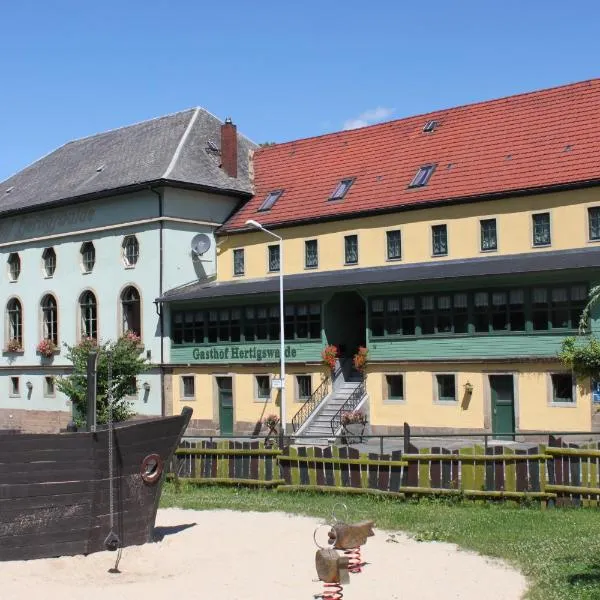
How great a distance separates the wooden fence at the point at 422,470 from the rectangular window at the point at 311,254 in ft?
56.2

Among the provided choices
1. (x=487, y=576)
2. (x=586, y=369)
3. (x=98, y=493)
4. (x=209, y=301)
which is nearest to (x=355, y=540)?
(x=487, y=576)

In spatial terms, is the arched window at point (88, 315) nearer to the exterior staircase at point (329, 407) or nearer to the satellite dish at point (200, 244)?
the satellite dish at point (200, 244)

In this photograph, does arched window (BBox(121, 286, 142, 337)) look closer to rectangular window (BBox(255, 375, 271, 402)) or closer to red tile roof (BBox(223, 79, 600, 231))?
red tile roof (BBox(223, 79, 600, 231))

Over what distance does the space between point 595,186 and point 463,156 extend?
6.30 metres

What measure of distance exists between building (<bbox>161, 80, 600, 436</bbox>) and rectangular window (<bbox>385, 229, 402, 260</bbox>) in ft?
0.19

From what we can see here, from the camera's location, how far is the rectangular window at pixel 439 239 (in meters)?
34.8

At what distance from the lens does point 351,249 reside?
3741cm

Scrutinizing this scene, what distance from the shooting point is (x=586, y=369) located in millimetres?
29141

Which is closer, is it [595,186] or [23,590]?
[23,590]

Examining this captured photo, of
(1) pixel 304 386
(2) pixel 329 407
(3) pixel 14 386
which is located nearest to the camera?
(2) pixel 329 407

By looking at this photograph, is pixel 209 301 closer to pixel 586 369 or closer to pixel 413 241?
pixel 413 241

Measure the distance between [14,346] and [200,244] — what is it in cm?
1236

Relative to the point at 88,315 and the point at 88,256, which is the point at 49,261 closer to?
the point at 88,256

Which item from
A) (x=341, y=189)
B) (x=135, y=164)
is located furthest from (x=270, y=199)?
(x=135, y=164)
